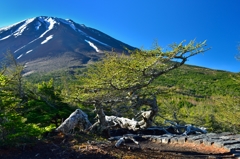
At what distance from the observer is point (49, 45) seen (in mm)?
66438

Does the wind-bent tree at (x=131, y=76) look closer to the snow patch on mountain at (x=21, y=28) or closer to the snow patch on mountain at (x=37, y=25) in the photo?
the snow patch on mountain at (x=21, y=28)

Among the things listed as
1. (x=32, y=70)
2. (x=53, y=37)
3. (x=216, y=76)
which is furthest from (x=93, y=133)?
(x=53, y=37)

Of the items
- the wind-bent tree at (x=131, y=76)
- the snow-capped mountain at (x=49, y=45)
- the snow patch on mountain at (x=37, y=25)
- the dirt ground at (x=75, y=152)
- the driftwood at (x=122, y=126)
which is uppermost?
the snow patch on mountain at (x=37, y=25)

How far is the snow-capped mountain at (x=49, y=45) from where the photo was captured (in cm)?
5425

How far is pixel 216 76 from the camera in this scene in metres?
41.1

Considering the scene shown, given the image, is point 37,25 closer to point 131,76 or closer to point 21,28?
point 21,28

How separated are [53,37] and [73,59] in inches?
1009

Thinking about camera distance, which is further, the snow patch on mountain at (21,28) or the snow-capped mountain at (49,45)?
the snow patch on mountain at (21,28)

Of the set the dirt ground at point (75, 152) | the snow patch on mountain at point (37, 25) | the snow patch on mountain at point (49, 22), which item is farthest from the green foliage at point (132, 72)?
the snow patch on mountain at point (37, 25)

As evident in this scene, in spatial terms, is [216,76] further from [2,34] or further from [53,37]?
[2,34]

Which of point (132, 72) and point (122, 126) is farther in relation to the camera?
point (122, 126)

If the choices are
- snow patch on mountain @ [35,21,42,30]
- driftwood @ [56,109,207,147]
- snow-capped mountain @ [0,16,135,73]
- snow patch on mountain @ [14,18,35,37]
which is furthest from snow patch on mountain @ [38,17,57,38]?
driftwood @ [56,109,207,147]

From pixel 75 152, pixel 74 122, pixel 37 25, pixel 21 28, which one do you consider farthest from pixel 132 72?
pixel 37 25

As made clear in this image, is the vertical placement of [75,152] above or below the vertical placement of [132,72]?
below
